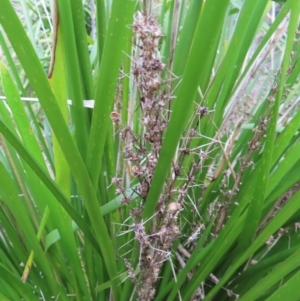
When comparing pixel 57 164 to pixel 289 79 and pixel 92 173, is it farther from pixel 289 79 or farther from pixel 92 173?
pixel 289 79

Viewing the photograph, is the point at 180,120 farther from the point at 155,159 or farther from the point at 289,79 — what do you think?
the point at 289,79

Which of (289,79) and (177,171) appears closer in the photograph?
(177,171)

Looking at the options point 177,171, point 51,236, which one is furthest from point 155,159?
point 51,236

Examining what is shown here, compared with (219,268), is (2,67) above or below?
above

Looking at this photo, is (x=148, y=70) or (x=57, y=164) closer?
(x=148, y=70)

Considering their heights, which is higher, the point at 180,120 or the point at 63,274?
the point at 180,120

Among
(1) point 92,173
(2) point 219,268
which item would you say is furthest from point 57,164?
(2) point 219,268
